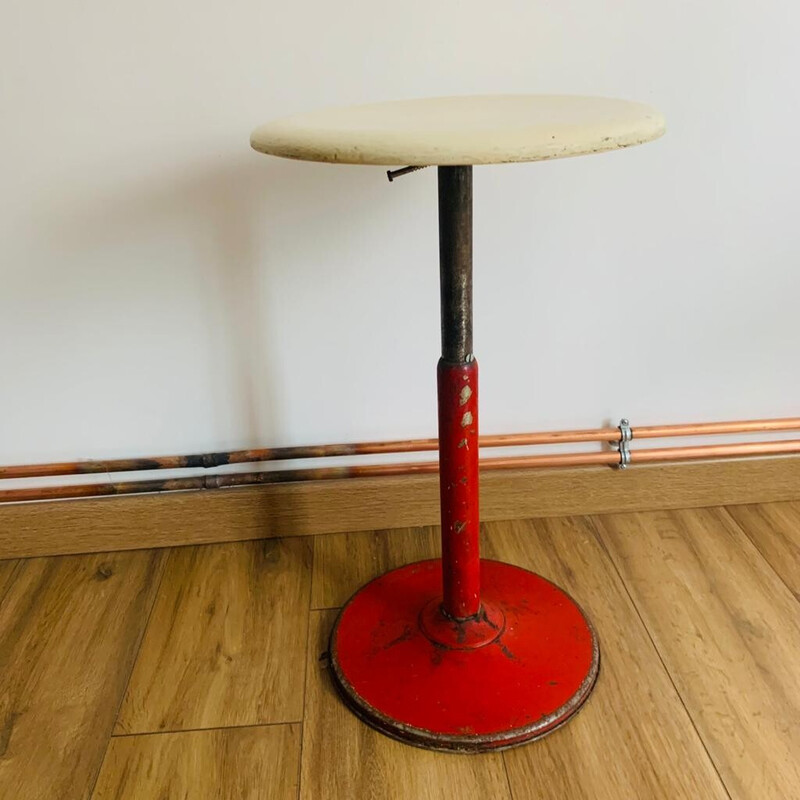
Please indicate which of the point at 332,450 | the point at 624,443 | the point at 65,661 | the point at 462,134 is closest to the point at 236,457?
the point at 332,450

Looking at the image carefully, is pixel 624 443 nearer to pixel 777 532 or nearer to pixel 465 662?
pixel 777 532

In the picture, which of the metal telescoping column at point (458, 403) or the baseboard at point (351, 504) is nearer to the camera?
the metal telescoping column at point (458, 403)

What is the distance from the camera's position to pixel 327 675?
4.63 ft

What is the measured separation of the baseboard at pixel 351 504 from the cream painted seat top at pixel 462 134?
2.81ft

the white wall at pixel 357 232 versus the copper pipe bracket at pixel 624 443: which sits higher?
the white wall at pixel 357 232

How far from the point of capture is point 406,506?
1786 mm

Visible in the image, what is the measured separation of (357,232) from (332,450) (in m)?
0.44

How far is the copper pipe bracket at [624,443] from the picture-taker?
1.74 meters

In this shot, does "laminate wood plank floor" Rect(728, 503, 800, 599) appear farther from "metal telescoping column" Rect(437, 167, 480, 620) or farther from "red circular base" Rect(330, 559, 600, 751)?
"metal telescoping column" Rect(437, 167, 480, 620)

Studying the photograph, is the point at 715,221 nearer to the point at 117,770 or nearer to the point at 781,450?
the point at 781,450

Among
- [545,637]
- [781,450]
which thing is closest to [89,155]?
[545,637]

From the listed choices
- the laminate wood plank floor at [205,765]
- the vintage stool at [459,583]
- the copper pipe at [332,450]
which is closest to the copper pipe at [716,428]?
the copper pipe at [332,450]

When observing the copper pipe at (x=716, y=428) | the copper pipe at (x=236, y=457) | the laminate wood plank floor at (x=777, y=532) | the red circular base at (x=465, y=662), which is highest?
the copper pipe at (x=236, y=457)

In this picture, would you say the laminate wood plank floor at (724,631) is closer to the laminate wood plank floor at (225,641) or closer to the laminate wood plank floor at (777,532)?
the laminate wood plank floor at (777,532)
